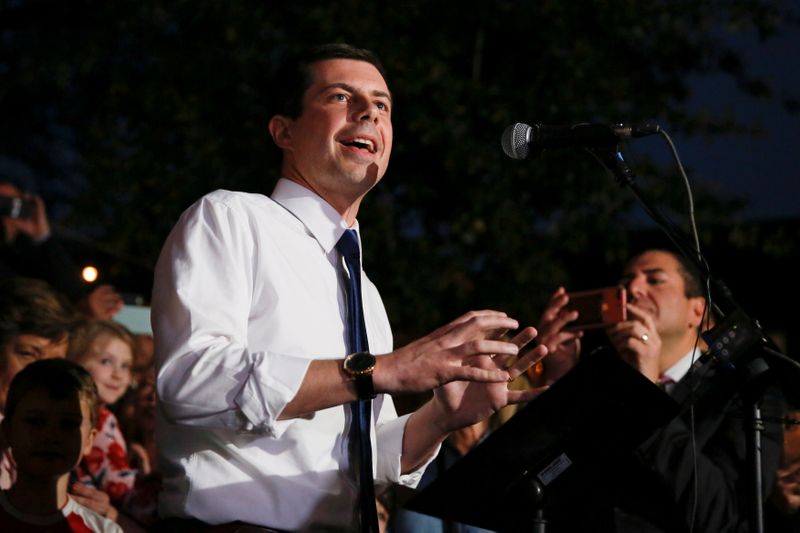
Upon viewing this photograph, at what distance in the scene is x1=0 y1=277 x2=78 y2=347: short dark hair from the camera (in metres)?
4.43

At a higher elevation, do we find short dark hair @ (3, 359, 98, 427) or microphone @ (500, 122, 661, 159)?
microphone @ (500, 122, 661, 159)

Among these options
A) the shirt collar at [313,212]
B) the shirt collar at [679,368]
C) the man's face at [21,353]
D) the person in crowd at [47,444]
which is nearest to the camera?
the shirt collar at [313,212]

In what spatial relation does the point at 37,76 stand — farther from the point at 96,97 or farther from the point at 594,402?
the point at 594,402

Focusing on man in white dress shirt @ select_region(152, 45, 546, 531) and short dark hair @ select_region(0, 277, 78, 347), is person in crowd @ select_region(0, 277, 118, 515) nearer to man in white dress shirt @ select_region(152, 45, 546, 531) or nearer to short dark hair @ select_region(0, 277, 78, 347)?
short dark hair @ select_region(0, 277, 78, 347)

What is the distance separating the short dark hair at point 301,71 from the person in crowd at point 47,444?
1487 mm

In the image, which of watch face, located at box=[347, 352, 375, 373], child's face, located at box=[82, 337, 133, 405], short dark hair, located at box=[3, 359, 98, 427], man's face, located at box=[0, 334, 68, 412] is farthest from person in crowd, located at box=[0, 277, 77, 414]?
watch face, located at box=[347, 352, 375, 373]

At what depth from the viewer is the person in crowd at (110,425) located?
4.41 meters

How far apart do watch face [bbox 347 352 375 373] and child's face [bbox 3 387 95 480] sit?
6.28ft

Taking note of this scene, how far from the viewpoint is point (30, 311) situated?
4.45 meters

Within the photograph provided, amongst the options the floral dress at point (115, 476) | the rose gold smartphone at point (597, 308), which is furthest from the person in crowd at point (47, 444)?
the rose gold smartphone at point (597, 308)

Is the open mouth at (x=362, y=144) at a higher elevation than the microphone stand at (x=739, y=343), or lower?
higher

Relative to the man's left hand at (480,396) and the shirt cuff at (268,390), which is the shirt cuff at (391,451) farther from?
the shirt cuff at (268,390)

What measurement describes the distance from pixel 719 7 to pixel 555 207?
85.6 inches

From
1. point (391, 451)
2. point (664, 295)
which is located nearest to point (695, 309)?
point (664, 295)
